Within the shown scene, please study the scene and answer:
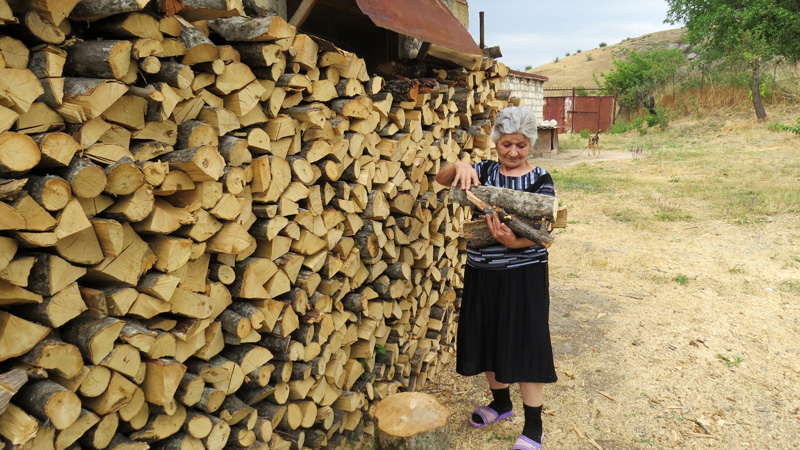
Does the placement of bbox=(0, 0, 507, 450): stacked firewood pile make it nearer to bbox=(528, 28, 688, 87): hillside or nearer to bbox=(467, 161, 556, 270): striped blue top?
bbox=(467, 161, 556, 270): striped blue top

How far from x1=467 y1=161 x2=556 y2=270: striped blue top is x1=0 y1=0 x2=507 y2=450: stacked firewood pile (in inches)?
22.6

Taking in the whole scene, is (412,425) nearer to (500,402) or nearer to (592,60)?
(500,402)

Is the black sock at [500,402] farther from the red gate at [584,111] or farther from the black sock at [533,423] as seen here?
the red gate at [584,111]

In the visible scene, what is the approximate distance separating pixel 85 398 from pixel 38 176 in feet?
2.45

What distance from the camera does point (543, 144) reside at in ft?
56.9

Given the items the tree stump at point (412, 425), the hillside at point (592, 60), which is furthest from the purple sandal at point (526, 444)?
the hillside at point (592, 60)

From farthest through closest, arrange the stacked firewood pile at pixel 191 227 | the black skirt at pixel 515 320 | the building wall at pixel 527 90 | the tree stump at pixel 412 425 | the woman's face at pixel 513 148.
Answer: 1. the building wall at pixel 527 90
2. the black skirt at pixel 515 320
3. the woman's face at pixel 513 148
4. the tree stump at pixel 412 425
5. the stacked firewood pile at pixel 191 227

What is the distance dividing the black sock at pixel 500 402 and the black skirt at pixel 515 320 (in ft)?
1.22

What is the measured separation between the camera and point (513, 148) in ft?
9.73

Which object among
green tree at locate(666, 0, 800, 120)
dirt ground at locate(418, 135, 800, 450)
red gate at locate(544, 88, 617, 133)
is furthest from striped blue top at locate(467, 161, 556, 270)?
red gate at locate(544, 88, 617, 133)

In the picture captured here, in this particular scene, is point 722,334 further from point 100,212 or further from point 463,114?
point 100,212

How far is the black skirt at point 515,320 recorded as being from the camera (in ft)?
10.0

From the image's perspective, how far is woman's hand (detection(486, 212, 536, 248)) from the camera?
286 cm

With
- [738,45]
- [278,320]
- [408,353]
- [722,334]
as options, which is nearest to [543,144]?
[738,45]
